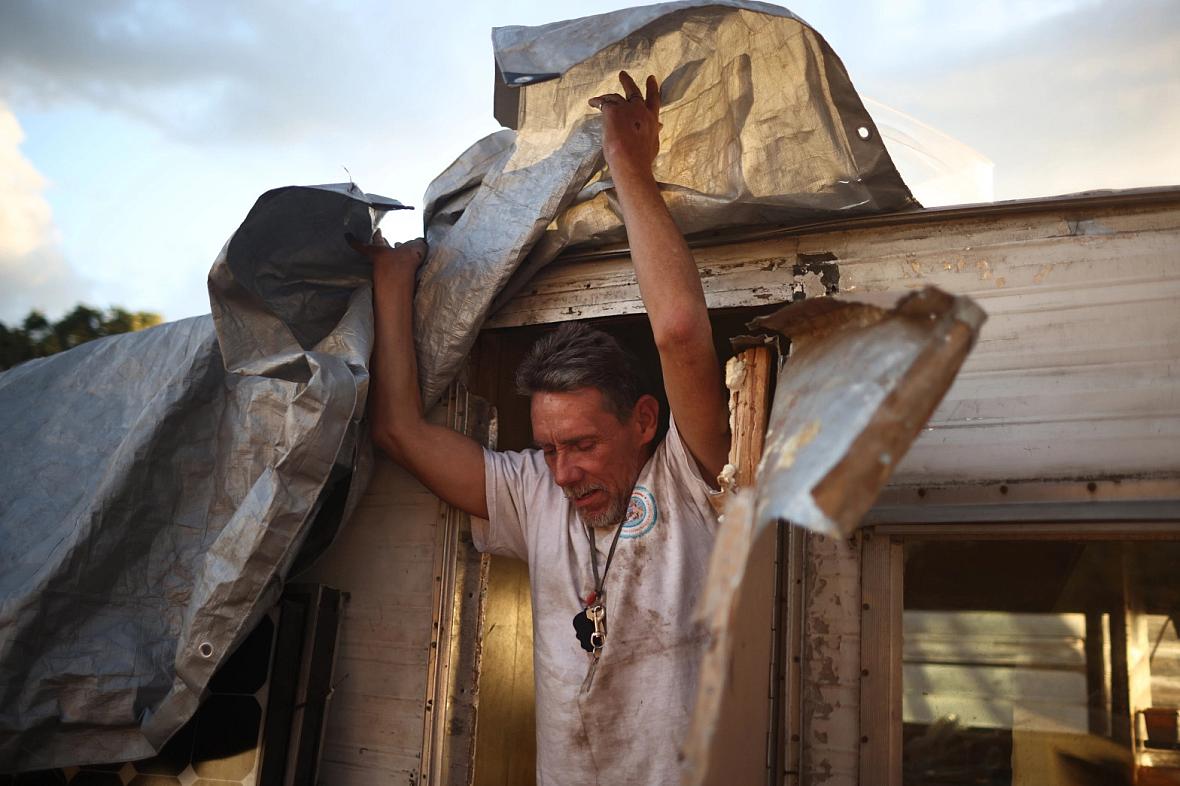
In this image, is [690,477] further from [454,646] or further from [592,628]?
[454,646]

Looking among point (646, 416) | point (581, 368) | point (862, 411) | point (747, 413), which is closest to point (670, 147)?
point (581, 368)

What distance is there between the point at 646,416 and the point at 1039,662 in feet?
4.12

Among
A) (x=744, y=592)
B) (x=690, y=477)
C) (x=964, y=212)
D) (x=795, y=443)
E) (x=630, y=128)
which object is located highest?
(x=630, y=128)

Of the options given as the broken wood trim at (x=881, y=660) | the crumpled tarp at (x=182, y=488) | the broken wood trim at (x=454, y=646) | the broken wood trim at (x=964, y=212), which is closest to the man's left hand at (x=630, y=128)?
the broken wood trim at (x=964, y=212)

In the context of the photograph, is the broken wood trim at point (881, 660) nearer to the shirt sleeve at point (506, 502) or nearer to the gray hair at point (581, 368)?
the gray hair at point (581, 368)

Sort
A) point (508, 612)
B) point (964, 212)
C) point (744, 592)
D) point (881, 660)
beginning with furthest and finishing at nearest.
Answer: point (508, 612), point (964, 212), point (881, 660), point (744, 592)

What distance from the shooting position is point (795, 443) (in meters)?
1.35

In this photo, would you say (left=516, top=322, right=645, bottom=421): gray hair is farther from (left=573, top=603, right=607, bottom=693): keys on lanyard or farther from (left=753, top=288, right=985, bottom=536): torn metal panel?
(left=753, top=288, right=985, bottom=536): torn metal panel

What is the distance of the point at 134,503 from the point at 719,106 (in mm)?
1991

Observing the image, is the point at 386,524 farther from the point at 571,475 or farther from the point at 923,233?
the point at 923,233

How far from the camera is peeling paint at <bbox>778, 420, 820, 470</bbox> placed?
52.1 inches

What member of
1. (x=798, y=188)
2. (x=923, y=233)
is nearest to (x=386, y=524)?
(x=798, y=188)

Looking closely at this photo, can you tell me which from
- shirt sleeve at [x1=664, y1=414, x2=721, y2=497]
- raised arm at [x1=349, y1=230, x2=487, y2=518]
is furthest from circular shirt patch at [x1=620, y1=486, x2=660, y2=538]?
raised arm at [x1=349, y1=230, x2=487, y2=518]

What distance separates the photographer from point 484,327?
3029 mm
